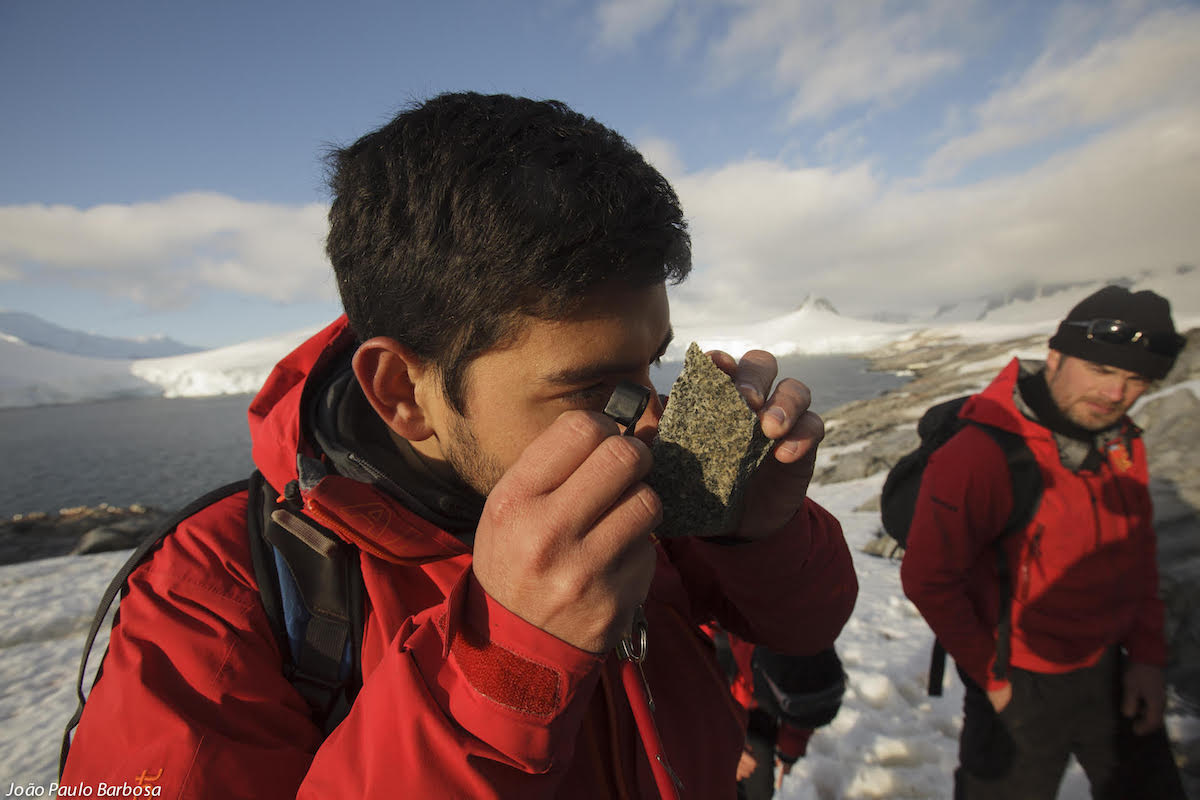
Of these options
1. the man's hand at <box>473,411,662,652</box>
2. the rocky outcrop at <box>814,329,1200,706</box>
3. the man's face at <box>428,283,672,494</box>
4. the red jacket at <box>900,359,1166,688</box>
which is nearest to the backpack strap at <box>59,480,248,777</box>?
the man's face at <box>428,283,672,494</box>

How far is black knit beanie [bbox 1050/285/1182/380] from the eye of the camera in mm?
2850

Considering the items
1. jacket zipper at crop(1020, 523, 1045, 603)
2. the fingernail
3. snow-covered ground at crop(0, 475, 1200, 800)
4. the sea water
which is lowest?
the sea water

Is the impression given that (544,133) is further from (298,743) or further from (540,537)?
(298,743)

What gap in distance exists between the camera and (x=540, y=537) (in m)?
1.07

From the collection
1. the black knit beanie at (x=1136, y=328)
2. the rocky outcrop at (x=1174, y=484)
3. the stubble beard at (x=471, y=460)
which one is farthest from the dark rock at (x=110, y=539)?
the black knit beanie at (x=1136, y=328)

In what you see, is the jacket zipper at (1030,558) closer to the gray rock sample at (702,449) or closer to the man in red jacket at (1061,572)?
the man in red jacket at (1061,572)

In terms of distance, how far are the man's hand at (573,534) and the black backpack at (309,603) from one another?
1.86 feet

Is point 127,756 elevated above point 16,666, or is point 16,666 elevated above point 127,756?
point 127,756

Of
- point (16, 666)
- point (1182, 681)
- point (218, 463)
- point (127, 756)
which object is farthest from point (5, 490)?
point (1182, 681)

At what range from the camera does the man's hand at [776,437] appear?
1.46m

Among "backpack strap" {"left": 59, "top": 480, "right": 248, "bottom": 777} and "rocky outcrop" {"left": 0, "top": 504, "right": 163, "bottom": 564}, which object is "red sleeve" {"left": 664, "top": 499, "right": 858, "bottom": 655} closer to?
"backpack strap" {"left": 59, "top": 480, "right": 248, "bottom": 777}

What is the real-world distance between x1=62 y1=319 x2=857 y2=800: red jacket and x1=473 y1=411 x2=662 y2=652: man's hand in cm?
7

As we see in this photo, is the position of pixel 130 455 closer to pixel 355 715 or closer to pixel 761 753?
pixel 761 753

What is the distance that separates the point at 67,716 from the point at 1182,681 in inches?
383
